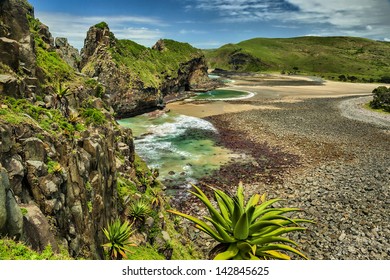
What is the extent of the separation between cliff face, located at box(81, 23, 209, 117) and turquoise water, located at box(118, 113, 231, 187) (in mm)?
6765

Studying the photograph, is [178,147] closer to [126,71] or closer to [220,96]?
[126,71]

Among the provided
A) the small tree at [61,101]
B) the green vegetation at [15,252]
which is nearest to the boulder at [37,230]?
the green vegetation at [15,252]

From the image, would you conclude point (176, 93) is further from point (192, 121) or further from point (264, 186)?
point (264, 186)

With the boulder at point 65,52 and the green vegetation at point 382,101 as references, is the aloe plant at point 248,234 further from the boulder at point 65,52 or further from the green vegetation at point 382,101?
the green vegetation at point 382,101

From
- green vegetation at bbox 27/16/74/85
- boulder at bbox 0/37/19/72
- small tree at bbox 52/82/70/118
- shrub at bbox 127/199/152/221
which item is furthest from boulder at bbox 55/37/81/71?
shrub at bbox 127/199/152/221

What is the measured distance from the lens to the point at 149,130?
6109cm

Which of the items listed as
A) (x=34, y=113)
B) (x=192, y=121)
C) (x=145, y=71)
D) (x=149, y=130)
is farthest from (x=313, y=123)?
(x=34, y=113)

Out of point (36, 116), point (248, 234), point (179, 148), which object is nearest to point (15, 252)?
point (248, 234)

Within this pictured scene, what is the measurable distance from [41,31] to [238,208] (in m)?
21.9

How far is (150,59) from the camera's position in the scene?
321 feet

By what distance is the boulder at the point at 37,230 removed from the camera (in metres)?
8.66

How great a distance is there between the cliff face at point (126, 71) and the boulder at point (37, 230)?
64080 millimetres

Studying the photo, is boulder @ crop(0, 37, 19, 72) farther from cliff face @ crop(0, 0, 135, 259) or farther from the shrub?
the shrub
